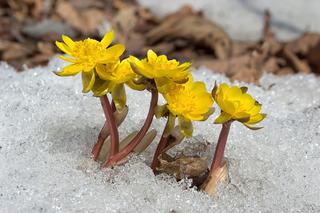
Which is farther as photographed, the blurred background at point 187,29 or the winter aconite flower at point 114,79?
the blurred background at point 187,29

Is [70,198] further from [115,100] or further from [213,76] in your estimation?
[213,76]

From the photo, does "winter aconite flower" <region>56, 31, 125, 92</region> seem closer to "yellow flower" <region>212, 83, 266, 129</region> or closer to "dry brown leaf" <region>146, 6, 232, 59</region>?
"yellow flower" <region>212, 83, 266, 129</region>

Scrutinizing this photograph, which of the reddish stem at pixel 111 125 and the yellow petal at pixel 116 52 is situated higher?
the yellow petal at pixel 116 52

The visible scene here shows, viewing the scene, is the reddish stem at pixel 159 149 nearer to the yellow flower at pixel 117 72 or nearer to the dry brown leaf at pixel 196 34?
the yellow flower at pixel 117 72

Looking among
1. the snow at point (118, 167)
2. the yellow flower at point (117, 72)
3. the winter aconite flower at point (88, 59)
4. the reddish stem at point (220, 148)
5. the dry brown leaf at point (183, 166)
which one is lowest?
the snow at point (118, 167)

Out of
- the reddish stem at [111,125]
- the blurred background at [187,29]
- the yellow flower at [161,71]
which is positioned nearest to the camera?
the yellow flower at [161,71]

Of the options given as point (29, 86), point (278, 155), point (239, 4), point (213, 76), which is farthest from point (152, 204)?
point (239, 4)

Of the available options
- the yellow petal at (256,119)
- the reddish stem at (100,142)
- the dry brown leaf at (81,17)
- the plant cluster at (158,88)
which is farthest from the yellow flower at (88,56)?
the dry brown leaf at (81,17)
